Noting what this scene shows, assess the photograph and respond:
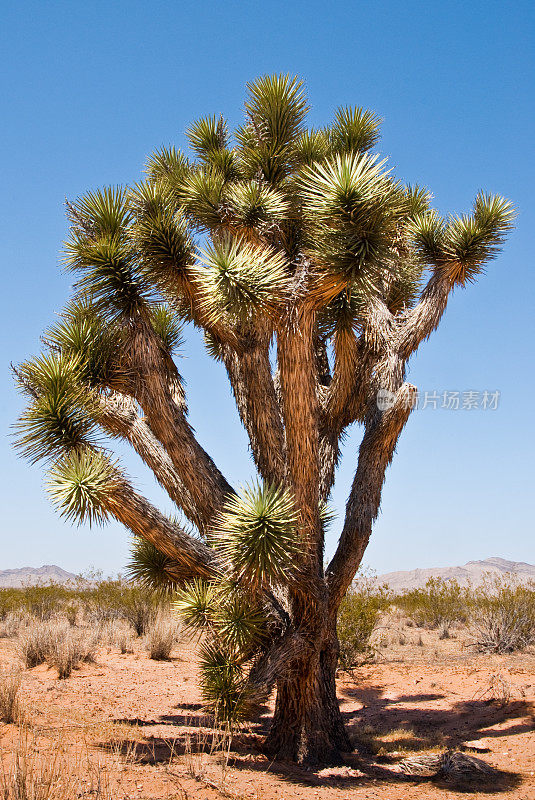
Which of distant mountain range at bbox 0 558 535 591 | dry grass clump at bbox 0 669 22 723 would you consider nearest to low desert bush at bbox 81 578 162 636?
dry grass clump at bbox 0 669 22 723

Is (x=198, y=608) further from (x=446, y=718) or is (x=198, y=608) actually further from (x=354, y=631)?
(x=354, y=631)

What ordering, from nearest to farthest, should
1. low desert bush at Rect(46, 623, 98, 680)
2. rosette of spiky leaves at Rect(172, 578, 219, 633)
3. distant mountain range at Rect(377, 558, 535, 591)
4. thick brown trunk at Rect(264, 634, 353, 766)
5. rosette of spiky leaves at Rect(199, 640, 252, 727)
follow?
→ rosette of spiky leaves at Rect(199, 640, 252, 727) → rosette of spiky leaves at Rect(172, 578, 219, 633) → thick brown trunk at Rect(264, 634, 353, 766) → low desert bush at Rect(46, 623, 98, 680) → distant mountain range at Rect(377, 558, 535, 591)

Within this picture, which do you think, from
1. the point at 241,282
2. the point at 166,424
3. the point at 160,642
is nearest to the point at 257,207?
the point at 241,282

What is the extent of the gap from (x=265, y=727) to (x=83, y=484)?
15.3 feet

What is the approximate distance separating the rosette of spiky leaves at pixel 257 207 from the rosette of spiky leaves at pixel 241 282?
714mm

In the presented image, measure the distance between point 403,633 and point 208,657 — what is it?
37.2 feet

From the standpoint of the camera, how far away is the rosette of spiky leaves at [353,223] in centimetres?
532

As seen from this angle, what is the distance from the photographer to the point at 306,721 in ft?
21.4

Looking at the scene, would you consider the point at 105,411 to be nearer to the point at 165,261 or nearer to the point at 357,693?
the point at 165,261

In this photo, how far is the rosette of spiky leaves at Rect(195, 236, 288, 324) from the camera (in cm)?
527

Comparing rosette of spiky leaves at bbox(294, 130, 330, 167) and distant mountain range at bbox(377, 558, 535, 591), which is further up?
rosette of spiky leaves at bbox(294, 130, 330, 167)

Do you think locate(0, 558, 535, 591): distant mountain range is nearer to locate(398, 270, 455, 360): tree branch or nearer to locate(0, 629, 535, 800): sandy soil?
locate(0, 629, 535, 800): sandy soil

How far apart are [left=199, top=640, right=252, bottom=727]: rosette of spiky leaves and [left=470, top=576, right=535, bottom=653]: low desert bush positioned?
25.9ft

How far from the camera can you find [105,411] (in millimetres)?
6594
